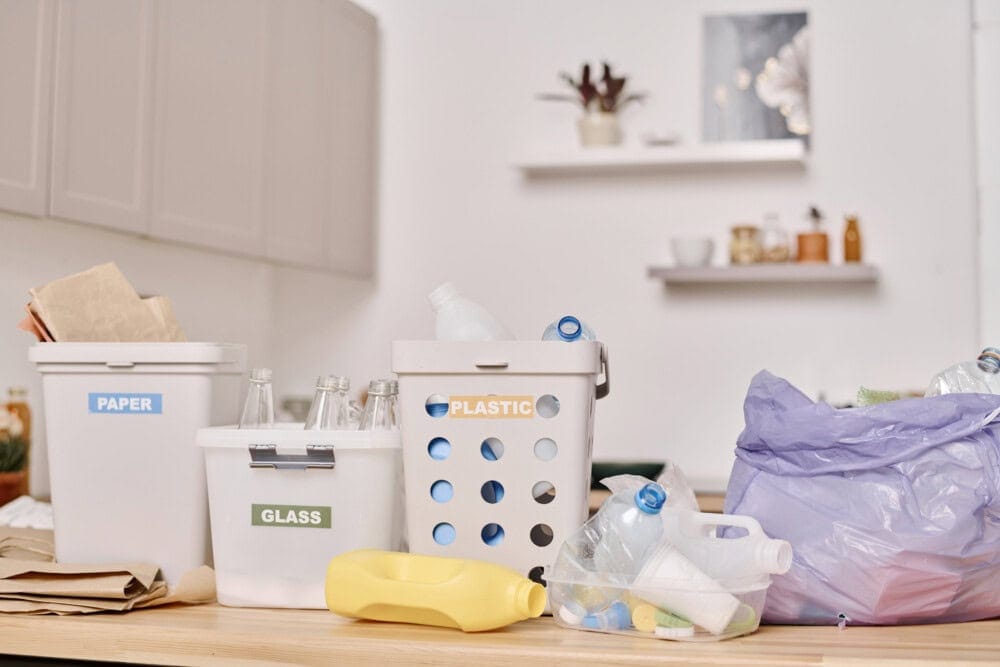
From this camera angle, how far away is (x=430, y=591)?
3.81 ft

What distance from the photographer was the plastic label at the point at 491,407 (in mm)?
1311

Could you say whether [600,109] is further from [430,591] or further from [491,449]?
[430,591]

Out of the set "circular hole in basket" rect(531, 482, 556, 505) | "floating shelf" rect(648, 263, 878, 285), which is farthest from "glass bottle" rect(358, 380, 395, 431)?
"floating shelf" rect(648, 263, 878, 285)

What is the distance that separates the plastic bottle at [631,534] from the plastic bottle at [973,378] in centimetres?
41

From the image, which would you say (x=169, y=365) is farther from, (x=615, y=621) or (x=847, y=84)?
(x=847, y=84)

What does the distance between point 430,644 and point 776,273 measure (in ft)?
8.92

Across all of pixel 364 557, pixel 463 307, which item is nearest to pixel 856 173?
pixel 463 307

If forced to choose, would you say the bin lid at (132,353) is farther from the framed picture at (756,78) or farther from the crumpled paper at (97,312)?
the framed picture at (756,78)

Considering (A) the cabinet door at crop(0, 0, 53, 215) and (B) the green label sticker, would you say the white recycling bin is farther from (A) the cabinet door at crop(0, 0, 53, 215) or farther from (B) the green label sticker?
(A) the cabinet door at crop(0, 0, 53, 215)

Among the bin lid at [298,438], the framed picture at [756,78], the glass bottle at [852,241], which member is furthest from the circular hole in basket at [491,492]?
the framed picture at [756,78]

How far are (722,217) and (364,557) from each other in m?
2.83

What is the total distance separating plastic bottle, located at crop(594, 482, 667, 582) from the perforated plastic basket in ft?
0.37

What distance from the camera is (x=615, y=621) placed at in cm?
115

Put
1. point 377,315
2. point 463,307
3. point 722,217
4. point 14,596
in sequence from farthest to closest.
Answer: point 377,315, point 722,217, point 463,307, point 14,596
